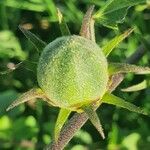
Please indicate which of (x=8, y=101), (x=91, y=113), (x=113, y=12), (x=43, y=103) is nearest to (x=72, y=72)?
(x=91, y=113)

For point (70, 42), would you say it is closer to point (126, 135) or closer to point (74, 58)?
point (74, 58)

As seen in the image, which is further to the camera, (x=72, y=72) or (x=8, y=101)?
(x=8, y=101)

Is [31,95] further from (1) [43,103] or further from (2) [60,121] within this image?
A: (1) [43,103]

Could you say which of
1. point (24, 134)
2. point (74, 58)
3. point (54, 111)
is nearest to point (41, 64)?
point (74, 58)

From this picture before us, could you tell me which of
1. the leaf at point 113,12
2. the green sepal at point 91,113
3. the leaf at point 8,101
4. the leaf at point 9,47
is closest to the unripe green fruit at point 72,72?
the green sepal at point 91,113

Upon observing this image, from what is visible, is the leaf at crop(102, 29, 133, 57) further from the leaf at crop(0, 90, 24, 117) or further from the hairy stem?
the leaf at crop(0, 90, 24, 117)

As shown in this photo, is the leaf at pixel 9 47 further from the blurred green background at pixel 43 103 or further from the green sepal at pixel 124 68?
the green sepal at pixel 124 68

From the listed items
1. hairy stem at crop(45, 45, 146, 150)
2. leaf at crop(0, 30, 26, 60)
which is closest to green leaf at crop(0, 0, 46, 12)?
leaf at crop(0, 30, 26, 60)
